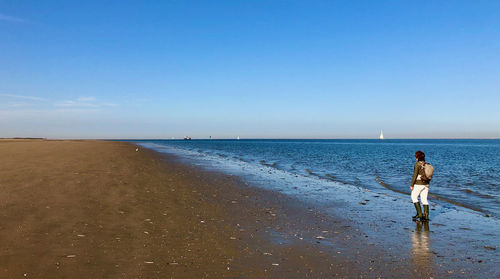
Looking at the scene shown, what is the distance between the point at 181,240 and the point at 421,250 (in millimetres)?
6072

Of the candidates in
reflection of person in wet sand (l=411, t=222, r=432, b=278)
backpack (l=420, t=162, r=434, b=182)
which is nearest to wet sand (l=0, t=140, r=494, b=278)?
reflection of person in wet sand (l=411, t=222, r=432, b=278)

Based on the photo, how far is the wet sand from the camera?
6539mm

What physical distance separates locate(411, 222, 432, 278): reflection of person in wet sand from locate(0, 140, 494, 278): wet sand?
A: 25mm

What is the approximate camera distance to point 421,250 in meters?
8.38

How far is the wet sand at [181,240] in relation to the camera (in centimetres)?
654

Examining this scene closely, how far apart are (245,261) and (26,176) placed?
56.2 feet

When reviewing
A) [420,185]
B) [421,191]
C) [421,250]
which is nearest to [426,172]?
[420,185]

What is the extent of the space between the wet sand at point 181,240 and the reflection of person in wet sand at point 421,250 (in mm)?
25

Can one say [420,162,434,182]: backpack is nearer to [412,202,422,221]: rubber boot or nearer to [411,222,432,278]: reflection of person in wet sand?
[412,202,422,221]: rubber boot

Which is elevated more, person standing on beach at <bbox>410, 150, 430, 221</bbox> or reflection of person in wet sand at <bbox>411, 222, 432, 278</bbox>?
person standing on beach at <bbox>410, 150, 430, 221</bbox>

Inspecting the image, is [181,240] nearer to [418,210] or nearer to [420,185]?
[418,210]

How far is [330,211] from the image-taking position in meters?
13.3

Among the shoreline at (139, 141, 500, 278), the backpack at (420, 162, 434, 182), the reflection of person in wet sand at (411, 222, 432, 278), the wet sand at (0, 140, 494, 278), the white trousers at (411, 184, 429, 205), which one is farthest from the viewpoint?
the white trousers at (411, 184, 429, 205)

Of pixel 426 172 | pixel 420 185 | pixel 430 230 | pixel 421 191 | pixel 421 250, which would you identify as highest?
pixel 426 172
